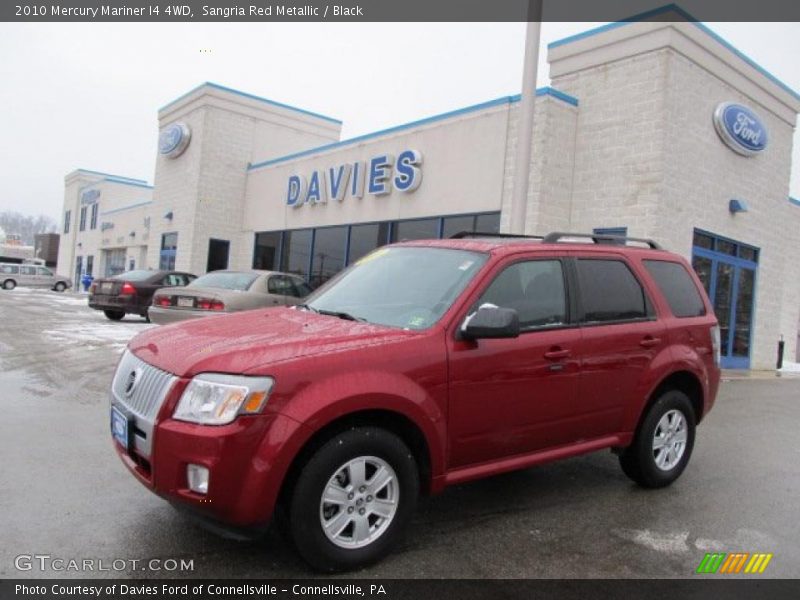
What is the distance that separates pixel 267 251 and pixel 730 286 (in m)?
14.1

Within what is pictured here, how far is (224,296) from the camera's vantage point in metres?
10.5

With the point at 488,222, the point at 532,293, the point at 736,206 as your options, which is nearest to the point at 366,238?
the point at 488,222

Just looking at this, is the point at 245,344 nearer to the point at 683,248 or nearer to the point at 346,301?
the point at 346,301

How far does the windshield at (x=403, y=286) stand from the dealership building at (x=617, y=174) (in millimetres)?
8744

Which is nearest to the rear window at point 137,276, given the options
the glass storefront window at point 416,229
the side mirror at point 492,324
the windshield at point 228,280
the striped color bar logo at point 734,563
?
the windshield at point 228,280

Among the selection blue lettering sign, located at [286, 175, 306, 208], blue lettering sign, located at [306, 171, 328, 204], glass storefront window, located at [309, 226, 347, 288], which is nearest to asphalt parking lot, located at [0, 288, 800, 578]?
glass storefront window, located at [309, 226, 347, 288]

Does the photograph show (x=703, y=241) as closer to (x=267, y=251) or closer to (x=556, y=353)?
(x=556, y=353)

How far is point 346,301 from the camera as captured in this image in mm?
4402


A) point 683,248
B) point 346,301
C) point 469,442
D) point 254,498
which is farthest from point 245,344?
point 683,248

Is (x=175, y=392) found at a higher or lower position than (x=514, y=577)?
higher

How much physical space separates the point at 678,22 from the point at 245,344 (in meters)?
12.2

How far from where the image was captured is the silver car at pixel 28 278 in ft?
126

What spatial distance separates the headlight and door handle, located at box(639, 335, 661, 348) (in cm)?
294

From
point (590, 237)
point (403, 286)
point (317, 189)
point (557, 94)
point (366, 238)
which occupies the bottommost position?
point (403, 286)
